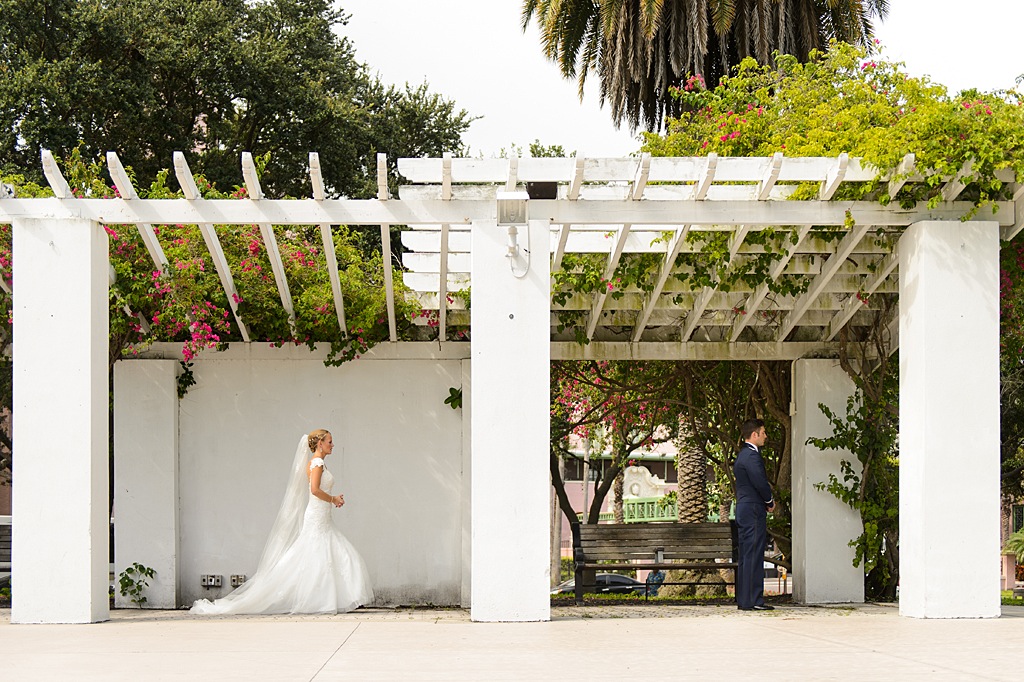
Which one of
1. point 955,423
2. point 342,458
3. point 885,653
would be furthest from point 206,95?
point 885,653

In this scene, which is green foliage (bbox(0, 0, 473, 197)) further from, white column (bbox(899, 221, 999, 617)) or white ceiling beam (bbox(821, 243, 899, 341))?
white column (bbox(899, 221, 999, 617))

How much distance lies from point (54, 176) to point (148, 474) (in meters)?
3.58

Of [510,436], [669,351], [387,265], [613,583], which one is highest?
[387,265]

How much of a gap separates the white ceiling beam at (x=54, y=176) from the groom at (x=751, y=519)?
5.61 metres

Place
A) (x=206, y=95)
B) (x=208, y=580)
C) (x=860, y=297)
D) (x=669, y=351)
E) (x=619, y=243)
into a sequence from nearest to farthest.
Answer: (x=619, y=243) → (x=860, y=297) → (x=208, y=580) → (x=669, y=351) → (x=206, y=95)

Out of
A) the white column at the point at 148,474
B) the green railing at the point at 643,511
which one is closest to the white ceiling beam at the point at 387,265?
the white column at the point at 148,474

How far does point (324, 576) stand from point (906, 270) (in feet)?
17.0

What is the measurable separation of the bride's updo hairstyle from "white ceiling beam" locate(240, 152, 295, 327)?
45.5 inches

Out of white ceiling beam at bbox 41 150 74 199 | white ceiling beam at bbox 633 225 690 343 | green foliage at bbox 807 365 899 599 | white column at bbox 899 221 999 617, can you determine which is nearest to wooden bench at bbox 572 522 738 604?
green foliage at bbox 807 365 899 599

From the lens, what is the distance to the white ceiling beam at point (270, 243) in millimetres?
8680

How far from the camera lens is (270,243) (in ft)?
32.5

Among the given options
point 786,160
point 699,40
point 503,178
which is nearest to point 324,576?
point 503,178

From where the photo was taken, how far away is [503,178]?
9.12 m

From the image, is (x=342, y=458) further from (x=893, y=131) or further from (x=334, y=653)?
(x=893, y=131)
